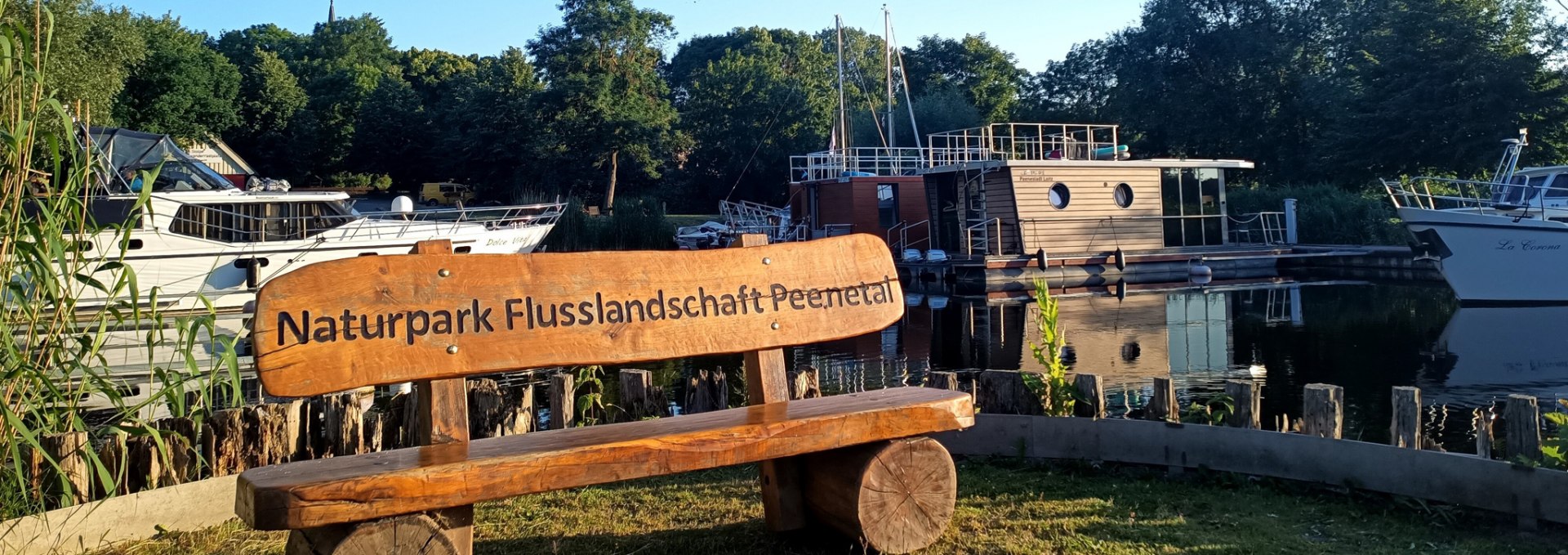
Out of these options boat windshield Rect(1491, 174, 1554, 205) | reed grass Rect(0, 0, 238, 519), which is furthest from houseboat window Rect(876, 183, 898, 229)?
reed grass Rect(0, 0, 238, 519)

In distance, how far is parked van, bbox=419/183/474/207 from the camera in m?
48.1

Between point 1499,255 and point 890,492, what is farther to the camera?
point 1499,255

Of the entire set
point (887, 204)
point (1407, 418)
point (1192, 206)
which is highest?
point (887, 204)

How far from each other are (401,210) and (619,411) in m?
12.5

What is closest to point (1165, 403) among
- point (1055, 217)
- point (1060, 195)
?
point (1055, 217)

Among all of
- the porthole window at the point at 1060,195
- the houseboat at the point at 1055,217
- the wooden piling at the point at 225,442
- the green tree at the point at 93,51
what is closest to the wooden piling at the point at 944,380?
the wooden piling at the point at 225,442

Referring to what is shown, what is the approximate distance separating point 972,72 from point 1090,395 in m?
54.5

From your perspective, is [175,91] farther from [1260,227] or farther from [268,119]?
[1260,227]

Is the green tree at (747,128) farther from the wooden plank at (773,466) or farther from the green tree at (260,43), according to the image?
the wooden plank at (773,466)

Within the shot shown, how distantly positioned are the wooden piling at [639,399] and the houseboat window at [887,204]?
23116 millimetres

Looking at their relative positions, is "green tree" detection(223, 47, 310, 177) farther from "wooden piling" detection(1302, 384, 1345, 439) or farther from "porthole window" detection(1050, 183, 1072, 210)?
"wooden piling" detection(1302, 384, 1345, 439)

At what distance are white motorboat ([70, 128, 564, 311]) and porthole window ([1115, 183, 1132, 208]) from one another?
14.7m

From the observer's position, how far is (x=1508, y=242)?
1948cm

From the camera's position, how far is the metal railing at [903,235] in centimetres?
2817
